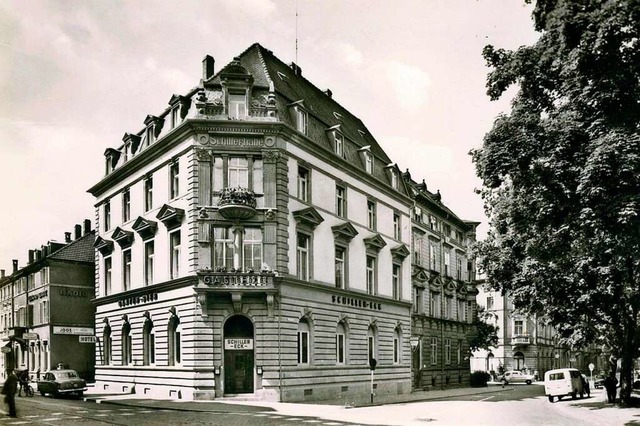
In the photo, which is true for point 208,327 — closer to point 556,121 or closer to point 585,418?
point 585,418

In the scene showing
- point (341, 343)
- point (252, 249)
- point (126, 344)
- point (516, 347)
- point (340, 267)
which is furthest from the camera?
point (516, 347)

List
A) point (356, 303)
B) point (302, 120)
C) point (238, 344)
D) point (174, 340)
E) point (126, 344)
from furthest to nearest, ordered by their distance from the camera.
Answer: point (356, 303) → point (126, 344) → point (302, 120) → point (174, 340) → point (238, 344)

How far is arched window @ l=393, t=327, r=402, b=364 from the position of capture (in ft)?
141

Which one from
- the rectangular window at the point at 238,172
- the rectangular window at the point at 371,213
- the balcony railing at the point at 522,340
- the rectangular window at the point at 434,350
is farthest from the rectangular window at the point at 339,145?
the balcony railing at the point at 522,340

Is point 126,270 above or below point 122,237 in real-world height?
below

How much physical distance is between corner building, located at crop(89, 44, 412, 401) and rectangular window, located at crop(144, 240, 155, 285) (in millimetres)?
77

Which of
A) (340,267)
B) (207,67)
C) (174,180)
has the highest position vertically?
(207,67)

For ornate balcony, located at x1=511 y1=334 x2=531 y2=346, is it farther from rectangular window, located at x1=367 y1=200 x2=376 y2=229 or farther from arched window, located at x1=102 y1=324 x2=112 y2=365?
arched window, located at x1=102 y1=324 x2=112 y2=365

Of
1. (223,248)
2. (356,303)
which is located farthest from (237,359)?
(356,303)

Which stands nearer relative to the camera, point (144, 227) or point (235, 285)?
point (235, 285)

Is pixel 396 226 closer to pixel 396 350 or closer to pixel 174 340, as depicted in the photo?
pixel 396 350

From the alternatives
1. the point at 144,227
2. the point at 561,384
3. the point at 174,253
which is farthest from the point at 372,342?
the point at 144,227

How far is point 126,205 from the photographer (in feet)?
125

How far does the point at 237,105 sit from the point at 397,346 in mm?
21144
